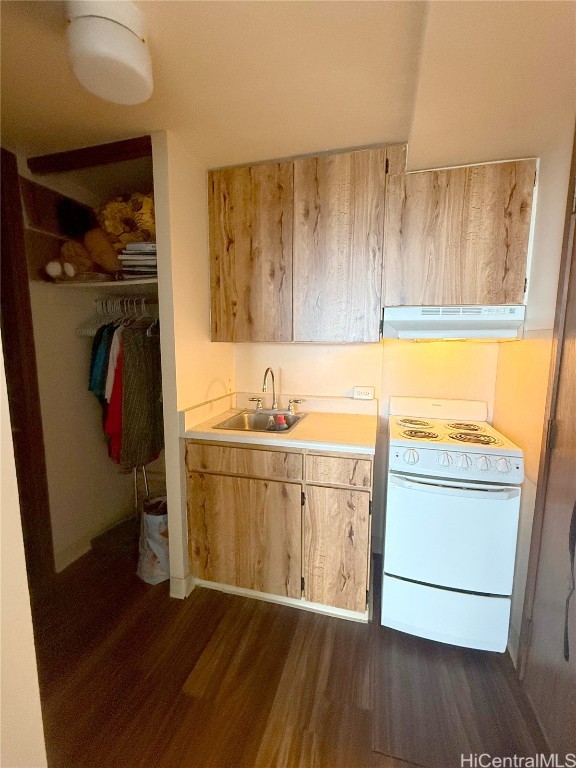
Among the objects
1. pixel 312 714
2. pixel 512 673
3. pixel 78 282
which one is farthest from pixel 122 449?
→ pixel 512 673

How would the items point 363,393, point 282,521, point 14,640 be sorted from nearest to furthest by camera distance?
point 14,640, point 282,521, point 363,393

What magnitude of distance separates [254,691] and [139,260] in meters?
2.12

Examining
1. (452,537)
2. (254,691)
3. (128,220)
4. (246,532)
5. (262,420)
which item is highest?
(128,220)

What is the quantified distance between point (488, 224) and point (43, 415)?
2.66 m

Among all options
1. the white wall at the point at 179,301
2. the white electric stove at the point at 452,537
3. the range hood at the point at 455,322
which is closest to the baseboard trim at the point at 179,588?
the white wall at the point at 179,301

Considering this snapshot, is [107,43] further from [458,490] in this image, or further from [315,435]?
[458,490]

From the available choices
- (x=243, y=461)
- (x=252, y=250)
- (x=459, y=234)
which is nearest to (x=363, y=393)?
(x=243, y=461)

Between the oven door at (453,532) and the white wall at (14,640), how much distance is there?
1346mm

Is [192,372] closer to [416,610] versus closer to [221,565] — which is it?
[221,565]

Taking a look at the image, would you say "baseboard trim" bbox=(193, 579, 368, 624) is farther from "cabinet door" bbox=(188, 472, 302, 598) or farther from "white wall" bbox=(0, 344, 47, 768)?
"white wall" bbox=(0, 344, 47, 768)

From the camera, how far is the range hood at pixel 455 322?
59.1 inches

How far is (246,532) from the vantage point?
1.68 m

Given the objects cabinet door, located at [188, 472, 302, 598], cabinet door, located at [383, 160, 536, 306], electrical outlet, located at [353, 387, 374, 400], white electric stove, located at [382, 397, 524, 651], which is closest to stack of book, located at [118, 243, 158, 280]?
cabinet door, located at [188, 472, 302, 598]

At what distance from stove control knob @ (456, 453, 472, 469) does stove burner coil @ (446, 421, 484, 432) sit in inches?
14.4
